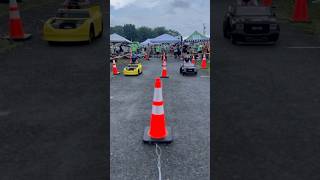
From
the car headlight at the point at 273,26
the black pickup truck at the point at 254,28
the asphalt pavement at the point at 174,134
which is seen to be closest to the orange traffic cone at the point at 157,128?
the asphalt pavement at the point at 174,134

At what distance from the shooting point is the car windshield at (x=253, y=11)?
13.2 metres

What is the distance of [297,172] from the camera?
4.66 meters

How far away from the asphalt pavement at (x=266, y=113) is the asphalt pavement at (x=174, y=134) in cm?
21

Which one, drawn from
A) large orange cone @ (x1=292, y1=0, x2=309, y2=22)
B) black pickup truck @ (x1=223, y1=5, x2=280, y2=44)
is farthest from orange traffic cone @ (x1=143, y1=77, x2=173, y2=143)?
large orange cone @ (x1=292, y1=0, x2=309, y2=22)
